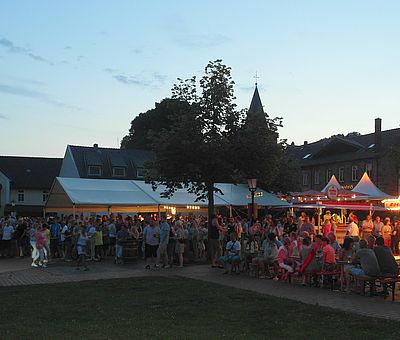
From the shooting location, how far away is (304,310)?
32.4 feet

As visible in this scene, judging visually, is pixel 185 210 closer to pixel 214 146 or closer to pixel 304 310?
pixel 214 146

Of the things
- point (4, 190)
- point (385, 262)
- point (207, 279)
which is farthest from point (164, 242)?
point (4, 190)

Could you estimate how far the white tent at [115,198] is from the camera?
2403cm

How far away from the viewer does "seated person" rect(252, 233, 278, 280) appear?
1466 cm

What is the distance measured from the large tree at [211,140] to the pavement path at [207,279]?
3.61 m

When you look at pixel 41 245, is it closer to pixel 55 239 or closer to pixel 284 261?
pixel 55 239

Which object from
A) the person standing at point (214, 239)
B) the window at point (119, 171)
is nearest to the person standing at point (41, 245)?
the person standing at point (214, 239)

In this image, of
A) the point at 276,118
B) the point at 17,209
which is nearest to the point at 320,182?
the point at 17,209

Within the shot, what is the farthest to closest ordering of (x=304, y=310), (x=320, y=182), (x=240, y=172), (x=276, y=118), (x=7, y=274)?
Answer: (x=320, y=182) → (x=276, y=118) → (x=240, y=172) → (x=7, y=274) → (x=304, y=310)

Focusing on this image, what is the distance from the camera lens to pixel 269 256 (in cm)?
1478

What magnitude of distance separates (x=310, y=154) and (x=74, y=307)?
177 feet

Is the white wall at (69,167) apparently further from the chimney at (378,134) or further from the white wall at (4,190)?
the chimney at (378,134)

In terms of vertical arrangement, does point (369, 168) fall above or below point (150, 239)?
above

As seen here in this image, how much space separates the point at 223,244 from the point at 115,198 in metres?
7.19
